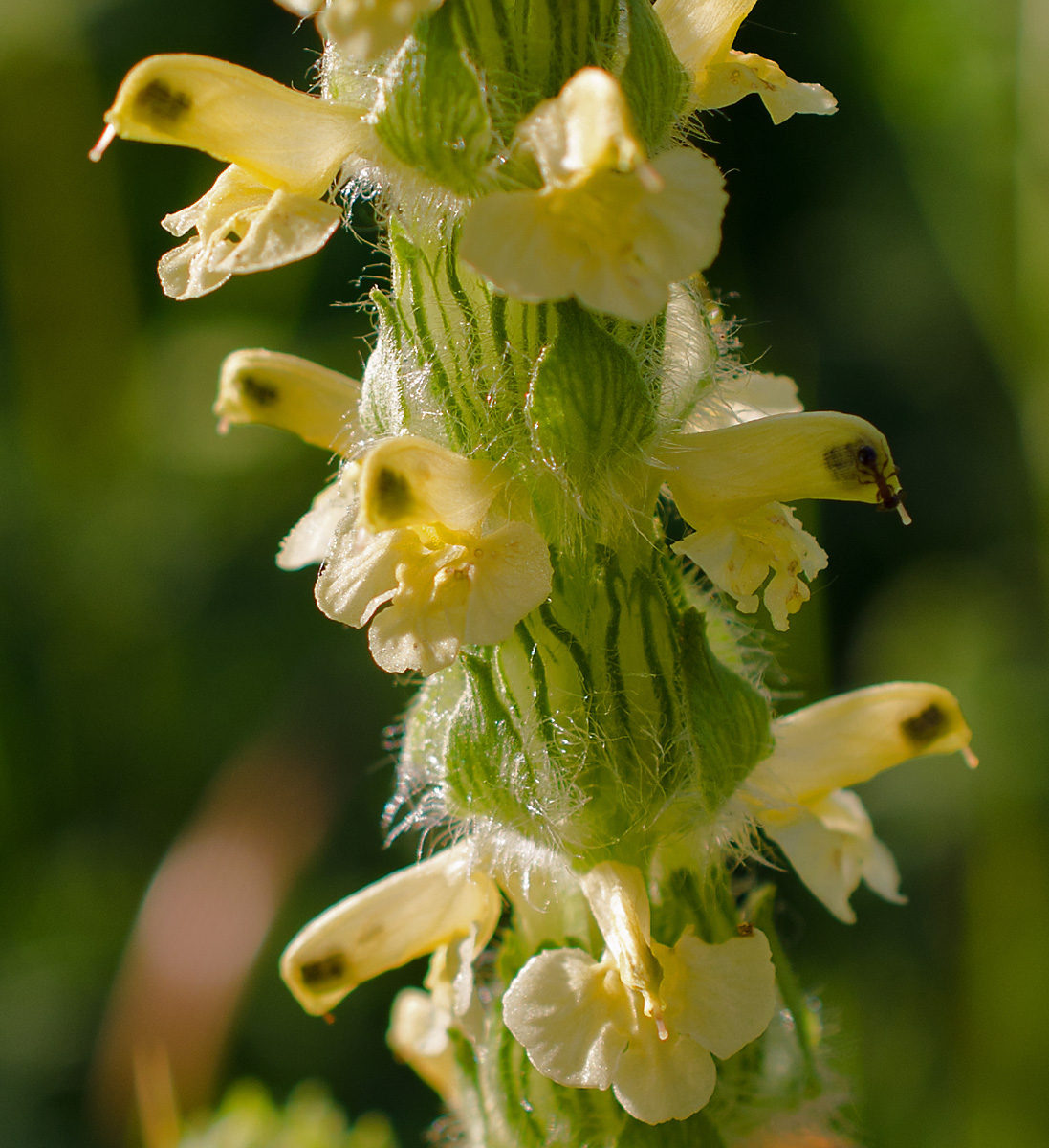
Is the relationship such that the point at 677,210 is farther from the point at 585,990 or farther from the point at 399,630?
the point at 585,990

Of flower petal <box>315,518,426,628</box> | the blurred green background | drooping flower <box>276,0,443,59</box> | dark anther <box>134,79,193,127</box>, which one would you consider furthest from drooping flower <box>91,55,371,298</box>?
the blurred green background

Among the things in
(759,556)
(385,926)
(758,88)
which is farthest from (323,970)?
(758,88)

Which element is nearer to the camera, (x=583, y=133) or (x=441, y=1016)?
(x=583, y=133)

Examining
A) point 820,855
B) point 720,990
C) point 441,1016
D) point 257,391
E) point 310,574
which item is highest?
point 257,391

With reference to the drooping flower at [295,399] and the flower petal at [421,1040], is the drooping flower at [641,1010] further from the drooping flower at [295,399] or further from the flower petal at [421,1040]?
the drooping flower at [295,399]

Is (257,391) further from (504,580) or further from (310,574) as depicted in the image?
(310,574)

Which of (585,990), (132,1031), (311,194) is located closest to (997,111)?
(311,194)

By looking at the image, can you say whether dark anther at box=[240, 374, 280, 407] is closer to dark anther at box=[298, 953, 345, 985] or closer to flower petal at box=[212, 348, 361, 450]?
flower petal at box=[212, 348, 361, 450]
